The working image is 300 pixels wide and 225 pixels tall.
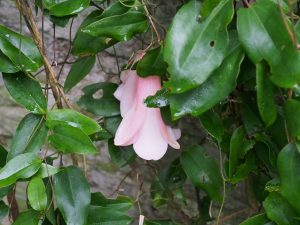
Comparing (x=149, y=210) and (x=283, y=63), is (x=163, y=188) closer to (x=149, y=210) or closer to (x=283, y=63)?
(x=149, y=210)

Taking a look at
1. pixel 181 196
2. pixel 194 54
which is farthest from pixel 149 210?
pixel 194 54

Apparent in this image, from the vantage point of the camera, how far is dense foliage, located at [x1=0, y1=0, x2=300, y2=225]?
60cm

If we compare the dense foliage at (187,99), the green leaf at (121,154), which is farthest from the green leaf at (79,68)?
the green leaf at (121,154)

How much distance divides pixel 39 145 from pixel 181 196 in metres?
0.50

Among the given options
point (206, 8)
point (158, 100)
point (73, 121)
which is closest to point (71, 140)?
point (73, 121)

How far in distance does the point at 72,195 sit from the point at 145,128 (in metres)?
0.14

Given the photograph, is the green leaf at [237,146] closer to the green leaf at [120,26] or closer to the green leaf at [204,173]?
the green leaf at [204,173]

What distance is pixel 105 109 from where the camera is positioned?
87cm

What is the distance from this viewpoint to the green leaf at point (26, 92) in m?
0.77

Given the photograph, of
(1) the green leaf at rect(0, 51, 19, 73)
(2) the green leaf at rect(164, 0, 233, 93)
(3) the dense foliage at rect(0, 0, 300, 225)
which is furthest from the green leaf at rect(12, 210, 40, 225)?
(2) the green leaf at rect(164, 0, 233, 93)

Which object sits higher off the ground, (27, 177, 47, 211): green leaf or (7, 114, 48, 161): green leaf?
(7, 114, 48, 161): green leaf

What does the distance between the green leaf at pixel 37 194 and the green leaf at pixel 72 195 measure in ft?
0.07

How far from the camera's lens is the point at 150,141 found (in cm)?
75

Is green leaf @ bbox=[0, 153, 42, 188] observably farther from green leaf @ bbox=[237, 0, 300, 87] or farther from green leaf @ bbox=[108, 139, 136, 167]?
green leaf @ bbox=[237, 0, 300, 87]
